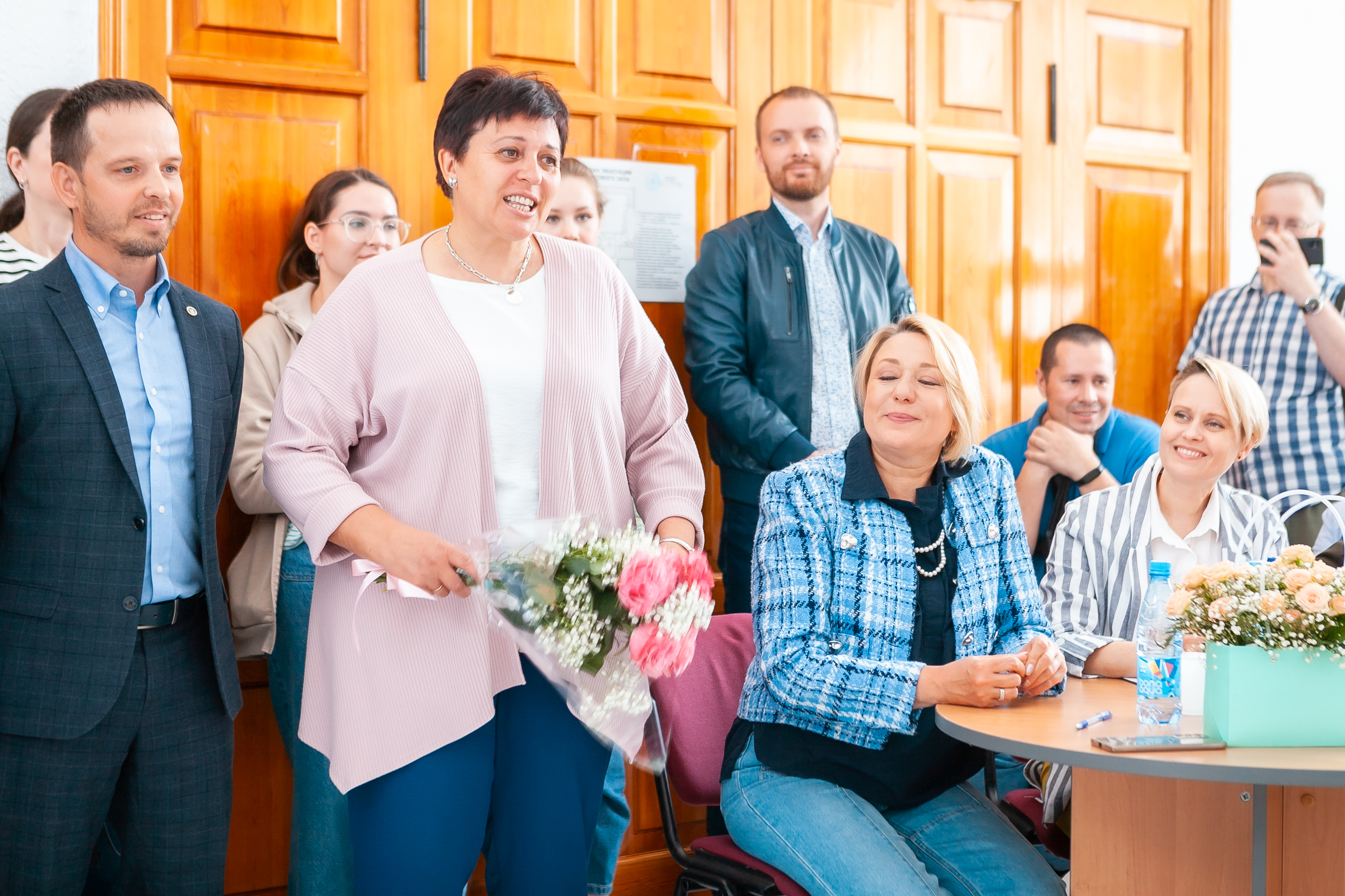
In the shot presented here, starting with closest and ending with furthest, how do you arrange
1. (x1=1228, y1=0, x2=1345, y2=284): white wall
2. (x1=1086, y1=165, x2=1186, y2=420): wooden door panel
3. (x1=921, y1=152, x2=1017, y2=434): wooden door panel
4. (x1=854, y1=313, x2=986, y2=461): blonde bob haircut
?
(x1=854, y1=313, x2=986, y2=461): blonde bob haircut
(x1=921, y1=152, x2=1017, y2=434): wooden door panel
(x1=1086, y1=165, x2=1186, y2=420): wooden door panel
(x1=1228, y1=0, x2=1345, y2=284): white wall

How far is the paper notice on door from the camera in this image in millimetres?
3406

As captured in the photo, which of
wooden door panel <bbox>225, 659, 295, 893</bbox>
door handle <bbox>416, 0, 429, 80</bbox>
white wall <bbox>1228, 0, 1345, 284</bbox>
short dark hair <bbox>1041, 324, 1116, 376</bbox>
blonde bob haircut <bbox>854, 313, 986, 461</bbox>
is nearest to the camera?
blonde bob haircut <bbox>854, 313, 986, 461</bbox>

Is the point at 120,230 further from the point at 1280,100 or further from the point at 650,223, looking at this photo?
the point at 1280,100

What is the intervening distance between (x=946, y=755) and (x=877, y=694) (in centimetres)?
23

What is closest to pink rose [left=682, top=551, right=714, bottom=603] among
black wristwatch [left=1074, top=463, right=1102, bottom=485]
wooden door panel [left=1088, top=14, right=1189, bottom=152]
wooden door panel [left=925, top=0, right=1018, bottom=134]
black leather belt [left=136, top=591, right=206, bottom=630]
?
black leather belt [left=136, top=591, right=206, bottom=630]

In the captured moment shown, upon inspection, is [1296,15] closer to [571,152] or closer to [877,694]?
[571,152]

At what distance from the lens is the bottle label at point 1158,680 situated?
72.9 inches

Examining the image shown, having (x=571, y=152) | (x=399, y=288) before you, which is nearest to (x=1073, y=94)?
(x=571, y=152)

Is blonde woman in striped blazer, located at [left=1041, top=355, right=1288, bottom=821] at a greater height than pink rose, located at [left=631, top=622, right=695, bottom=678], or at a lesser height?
greater

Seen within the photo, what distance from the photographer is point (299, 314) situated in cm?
285

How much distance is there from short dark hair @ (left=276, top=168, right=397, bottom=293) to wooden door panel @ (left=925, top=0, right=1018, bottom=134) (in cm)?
185

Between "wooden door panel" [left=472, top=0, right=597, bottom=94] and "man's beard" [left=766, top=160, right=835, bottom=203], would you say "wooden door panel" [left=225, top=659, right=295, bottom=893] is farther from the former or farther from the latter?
"man's beard" [left=766, top=160, right=835, bottom=203]

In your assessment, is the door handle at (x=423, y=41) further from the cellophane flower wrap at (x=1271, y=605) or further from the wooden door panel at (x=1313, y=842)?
the wooden door panel at (x=1313, y=842)

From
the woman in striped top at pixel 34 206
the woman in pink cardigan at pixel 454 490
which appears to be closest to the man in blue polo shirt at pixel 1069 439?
the woman in pink cardigan at pixel 454 490
